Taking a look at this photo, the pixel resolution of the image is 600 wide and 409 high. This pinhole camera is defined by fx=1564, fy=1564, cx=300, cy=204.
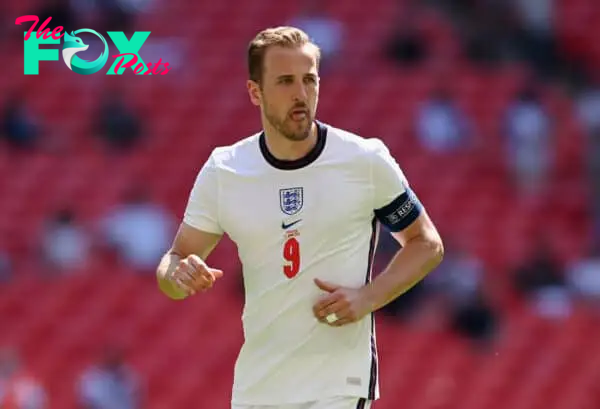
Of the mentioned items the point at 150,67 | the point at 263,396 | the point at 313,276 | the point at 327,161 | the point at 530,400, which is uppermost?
the point at 150,67

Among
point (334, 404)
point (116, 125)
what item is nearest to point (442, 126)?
point (116, 125)

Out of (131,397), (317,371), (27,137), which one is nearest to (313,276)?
(317,371)

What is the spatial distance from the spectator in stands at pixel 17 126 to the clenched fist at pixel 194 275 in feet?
37.2

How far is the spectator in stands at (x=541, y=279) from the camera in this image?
1452cm

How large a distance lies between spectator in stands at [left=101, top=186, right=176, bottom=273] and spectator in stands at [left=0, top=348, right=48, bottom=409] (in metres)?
2.07

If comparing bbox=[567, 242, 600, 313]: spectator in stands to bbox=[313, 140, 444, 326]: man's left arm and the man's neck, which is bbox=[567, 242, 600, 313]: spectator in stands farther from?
the man's neck

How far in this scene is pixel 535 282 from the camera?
1463 cm

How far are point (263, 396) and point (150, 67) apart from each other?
1298 centimetres

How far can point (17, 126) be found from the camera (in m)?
16.3

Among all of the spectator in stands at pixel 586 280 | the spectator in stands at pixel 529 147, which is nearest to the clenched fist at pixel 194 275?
the spectator in stands at pixel 586 280

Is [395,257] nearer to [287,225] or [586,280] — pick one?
[287,225]

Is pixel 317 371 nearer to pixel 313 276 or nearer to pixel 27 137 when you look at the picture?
pixel 313 276

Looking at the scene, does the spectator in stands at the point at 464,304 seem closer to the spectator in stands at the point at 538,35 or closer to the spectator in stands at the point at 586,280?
the spectator in stands at the point at 586,280

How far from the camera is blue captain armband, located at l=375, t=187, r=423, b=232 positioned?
539cm
